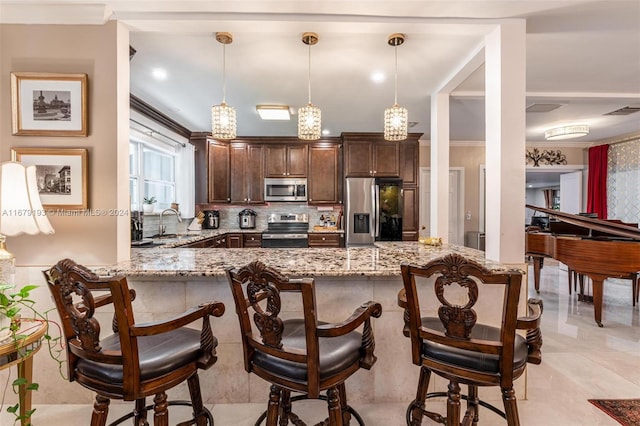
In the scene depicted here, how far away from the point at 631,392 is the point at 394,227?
10.0 ft

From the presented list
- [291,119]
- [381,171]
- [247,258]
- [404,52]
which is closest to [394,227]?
[381,171]

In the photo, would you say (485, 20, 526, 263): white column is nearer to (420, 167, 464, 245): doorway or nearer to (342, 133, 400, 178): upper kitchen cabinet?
(342, 133, 400, 178): upper kitchen cabinet

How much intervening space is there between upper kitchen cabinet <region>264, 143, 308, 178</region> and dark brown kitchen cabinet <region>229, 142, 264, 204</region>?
0.14m

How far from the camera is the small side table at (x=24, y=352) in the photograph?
123 centimetres

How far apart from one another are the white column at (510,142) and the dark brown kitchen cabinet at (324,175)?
10.4ft

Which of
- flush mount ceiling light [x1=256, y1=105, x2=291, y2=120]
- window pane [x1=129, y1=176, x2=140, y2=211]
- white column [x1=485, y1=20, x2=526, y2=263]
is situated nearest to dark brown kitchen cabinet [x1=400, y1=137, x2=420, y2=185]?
flush mount ceiling light [x1=256, y1=105, x2=291, y2=120]

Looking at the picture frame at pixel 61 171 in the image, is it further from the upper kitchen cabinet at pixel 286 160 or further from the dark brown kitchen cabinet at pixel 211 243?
the upper kitchen cabinet at pixel 286 160

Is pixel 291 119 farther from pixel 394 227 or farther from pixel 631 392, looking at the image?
pixel 631 392

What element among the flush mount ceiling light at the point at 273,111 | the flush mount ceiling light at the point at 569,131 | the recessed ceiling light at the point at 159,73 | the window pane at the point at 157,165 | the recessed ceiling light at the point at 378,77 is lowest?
the window pane at the point at 157,165

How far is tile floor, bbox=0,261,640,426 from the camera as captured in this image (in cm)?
173

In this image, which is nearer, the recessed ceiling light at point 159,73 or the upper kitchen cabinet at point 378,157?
the recessed ceiling light at point 159,73

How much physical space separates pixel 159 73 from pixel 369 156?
3166mm

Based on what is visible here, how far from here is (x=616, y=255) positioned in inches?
113

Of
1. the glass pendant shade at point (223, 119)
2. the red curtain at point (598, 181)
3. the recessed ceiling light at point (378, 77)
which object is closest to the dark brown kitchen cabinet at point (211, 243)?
the glass pendant shade at point (223, 119)
